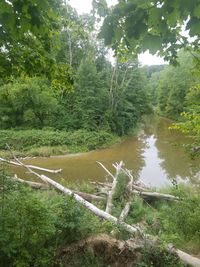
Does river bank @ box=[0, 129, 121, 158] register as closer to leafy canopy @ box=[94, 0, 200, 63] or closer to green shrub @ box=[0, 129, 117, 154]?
green shrub @ box=[0, 129, 117, 154]

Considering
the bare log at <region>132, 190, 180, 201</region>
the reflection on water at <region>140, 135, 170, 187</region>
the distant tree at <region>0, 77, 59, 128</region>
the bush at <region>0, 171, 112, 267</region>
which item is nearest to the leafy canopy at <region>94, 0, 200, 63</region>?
the bush at <region>0, 171, 112, 267</region>

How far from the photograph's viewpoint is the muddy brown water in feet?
61.1

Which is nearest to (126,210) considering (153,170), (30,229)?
(30,229)

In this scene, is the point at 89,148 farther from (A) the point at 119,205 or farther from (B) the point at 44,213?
(B) the point at 44,213

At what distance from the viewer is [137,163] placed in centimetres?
2352

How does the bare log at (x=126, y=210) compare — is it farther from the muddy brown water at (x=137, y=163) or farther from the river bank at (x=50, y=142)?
the river bank at (x=50, y=142)

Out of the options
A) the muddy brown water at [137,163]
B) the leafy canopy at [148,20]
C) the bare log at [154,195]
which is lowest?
the muddy brown water at [137,163]

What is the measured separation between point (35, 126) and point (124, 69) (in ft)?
43.4

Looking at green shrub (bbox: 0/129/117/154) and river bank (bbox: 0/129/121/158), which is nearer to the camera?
river bank (bbox: 0/129/121/158)

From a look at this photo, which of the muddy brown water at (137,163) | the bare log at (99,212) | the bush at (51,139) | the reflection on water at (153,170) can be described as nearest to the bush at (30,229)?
the bare log at (99,212)

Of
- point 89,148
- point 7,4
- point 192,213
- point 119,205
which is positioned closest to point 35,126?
point 89,148

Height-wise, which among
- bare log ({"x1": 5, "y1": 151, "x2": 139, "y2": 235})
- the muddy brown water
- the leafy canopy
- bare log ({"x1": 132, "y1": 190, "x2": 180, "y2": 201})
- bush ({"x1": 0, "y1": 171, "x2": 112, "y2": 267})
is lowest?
the muddy brown water

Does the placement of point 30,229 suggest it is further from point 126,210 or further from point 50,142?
point 50,142

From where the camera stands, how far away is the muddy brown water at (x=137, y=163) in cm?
1861
